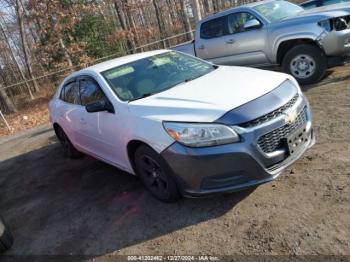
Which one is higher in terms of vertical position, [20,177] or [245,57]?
[245,57]

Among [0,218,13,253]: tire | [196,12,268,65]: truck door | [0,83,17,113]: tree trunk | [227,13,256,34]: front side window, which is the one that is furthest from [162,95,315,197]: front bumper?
[0,83,17,113]: tree trunk

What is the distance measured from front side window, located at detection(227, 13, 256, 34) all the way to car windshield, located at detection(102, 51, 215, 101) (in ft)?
11.0

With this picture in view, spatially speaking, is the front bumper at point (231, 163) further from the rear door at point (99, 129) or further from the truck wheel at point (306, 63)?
the truck wheel at point (306, 63)

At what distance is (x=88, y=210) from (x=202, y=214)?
1621mm

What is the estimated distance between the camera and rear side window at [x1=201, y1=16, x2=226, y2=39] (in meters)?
8.53

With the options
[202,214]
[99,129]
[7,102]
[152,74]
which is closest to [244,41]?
[152,74]

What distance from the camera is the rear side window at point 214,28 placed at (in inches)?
336

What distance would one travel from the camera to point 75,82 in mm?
5754

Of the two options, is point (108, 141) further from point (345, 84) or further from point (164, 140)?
point (345, 84)

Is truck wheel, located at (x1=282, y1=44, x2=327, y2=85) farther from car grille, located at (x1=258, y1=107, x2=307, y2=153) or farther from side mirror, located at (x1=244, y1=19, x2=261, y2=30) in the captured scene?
car grille, located at (x1=258, y1=107, x2=307, y2=153)

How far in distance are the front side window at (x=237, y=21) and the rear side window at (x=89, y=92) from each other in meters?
4.23

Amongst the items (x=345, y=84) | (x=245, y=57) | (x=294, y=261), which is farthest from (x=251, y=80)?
(x=245, y=57)

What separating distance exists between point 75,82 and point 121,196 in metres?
2.12

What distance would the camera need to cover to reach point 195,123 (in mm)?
3447
